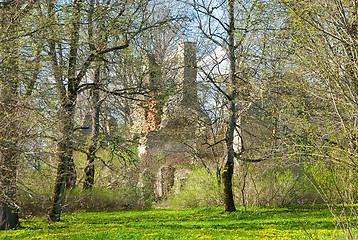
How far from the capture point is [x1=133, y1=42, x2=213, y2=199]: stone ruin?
18656 mm

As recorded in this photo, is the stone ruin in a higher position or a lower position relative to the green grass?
higher

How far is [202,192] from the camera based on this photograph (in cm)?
1828

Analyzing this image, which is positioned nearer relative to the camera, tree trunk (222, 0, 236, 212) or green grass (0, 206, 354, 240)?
green grass (0, 206, 354, 240)

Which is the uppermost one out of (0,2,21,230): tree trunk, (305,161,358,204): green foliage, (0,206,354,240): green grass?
(0,2,21,230): tree trunk

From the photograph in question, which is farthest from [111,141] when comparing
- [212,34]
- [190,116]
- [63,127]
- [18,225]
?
[190,116]

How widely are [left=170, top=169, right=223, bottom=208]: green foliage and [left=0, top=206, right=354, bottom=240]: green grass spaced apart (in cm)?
154

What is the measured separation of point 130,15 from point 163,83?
3.04 m

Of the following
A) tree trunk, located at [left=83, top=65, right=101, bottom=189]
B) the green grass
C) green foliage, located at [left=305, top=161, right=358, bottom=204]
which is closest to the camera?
the green grass

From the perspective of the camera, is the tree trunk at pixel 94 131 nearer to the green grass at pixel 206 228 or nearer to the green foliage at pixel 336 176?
the green grass at pixel 206 228

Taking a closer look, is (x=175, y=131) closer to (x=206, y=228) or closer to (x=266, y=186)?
(x=266, y=186)

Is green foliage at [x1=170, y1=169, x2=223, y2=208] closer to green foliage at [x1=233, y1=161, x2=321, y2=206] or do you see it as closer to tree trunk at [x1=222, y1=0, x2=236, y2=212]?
green foliage at [x1=233, y1=161, x2=321, y2=206]

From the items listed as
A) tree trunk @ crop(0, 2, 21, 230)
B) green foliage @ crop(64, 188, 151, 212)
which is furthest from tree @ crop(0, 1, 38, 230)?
green foliage @ crop(64, 188, 151, 212)

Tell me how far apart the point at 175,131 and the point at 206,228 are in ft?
31.5

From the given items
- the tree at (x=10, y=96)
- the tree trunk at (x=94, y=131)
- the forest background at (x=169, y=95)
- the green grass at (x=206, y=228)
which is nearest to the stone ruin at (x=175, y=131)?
the forest background at (x=169, y=95)
